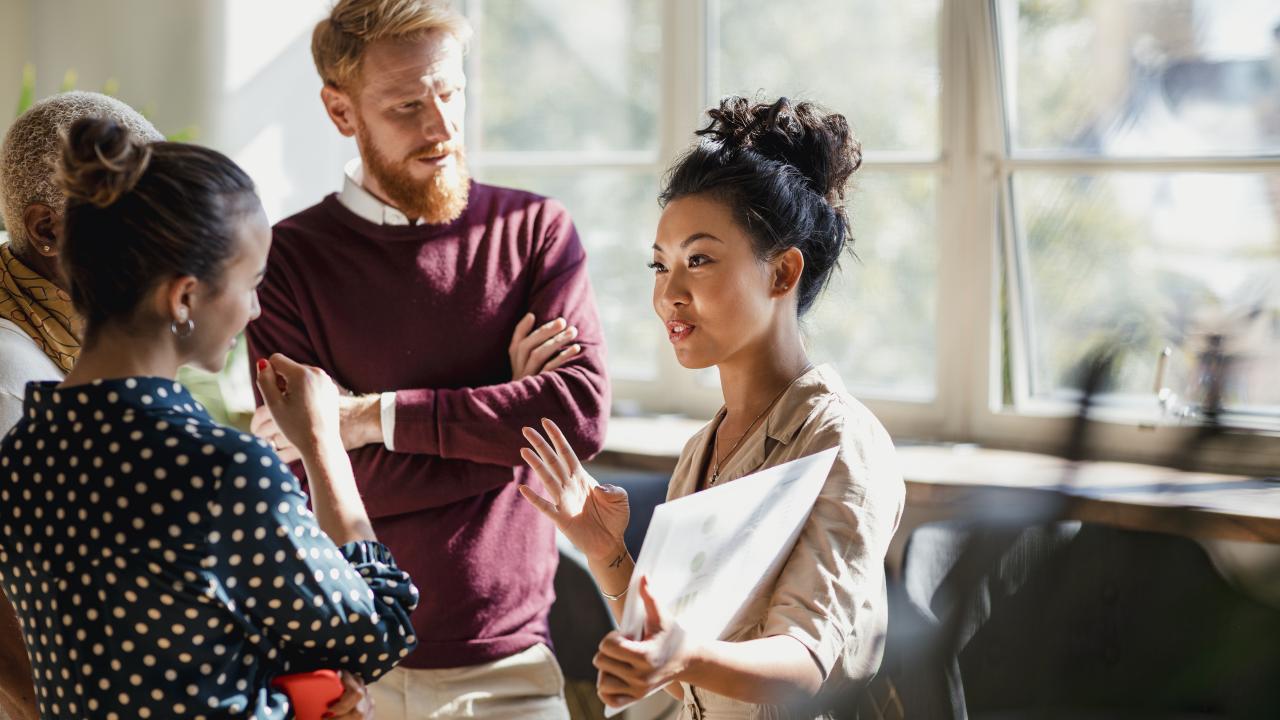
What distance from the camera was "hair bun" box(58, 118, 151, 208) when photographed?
947 mm

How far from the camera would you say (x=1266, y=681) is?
1.09ft

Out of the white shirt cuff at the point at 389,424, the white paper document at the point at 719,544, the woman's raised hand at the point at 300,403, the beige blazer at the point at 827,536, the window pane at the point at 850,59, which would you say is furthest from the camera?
the window pane at the point at 850,59

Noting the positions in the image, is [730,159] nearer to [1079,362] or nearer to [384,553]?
[384,553]

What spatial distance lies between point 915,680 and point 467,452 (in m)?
1.34

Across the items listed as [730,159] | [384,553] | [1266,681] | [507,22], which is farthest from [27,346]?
[507,22]

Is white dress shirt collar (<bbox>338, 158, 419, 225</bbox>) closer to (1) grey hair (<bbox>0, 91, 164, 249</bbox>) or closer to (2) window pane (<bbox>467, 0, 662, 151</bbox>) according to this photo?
(1) grey hair (<bbox>0, 91, 164, 249</bbox>)

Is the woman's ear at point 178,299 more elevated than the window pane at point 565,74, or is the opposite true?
the window pane at point 565,74

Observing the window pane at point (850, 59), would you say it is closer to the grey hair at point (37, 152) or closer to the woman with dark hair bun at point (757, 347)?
the woman with dark hair bun at point (757, 347)

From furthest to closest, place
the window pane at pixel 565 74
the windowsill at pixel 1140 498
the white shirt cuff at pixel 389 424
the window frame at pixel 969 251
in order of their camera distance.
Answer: the window pane at pixel 565 74 < the window frame at pixel 969 251 < the white shirt cuff at pixel 389 424 < the windowsill at pixel 1140 498

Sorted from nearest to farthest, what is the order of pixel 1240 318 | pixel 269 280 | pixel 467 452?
pixel 1240 318 → pixel 467 452 → pixel 269 280

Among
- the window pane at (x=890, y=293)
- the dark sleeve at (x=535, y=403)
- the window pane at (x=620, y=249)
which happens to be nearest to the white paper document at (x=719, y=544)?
the dark sleeve at (x=535, y=403)

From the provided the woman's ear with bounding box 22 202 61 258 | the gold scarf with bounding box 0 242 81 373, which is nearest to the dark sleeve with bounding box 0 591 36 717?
the gold scarf with bounding box 0 242 81 373

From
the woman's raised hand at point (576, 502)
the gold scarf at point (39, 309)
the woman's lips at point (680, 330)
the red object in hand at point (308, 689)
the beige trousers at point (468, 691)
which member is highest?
the gold scarf at point (39, 309)

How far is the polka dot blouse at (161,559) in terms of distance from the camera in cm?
93
